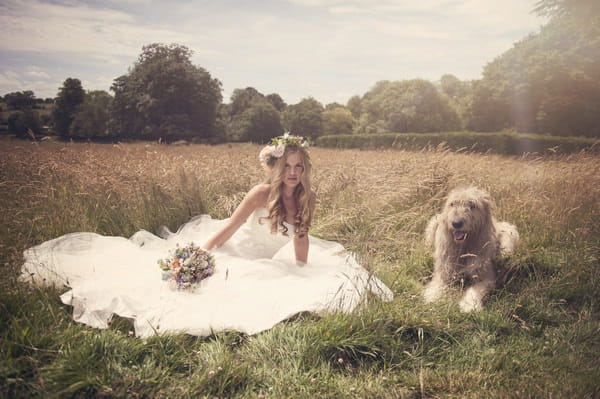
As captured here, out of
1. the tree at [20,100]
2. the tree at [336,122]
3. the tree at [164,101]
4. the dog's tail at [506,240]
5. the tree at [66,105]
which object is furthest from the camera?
the tree at [336,122]

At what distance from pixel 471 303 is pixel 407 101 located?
42622 mm

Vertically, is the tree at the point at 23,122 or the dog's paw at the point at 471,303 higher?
the tree at the point at 23,122

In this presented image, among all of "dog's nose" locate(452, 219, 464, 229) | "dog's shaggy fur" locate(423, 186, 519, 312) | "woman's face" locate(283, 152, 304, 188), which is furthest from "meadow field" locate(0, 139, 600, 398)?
"woman's face" locate(283, 152, 304, 188)

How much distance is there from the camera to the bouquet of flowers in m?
3.06

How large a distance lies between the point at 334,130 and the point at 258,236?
203 ft

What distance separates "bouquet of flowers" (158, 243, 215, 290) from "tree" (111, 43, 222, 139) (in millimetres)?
29953

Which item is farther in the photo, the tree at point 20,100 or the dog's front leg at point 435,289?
the tree at point 20,100

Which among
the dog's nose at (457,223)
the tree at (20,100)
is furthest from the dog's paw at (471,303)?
the tree at (20,100)

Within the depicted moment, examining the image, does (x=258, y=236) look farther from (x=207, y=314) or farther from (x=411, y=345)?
(x=411, y=345)

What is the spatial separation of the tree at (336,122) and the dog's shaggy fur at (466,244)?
5918 centimetres

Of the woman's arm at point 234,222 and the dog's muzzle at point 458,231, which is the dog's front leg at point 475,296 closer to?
the dog's muzzle at point 458,231

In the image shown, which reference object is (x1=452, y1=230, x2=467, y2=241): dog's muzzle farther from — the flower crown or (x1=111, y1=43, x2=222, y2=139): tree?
(x1=111, y1=43, x2=222, y2=139): tree

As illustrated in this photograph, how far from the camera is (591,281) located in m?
3.42

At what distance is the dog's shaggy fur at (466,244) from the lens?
346cm
